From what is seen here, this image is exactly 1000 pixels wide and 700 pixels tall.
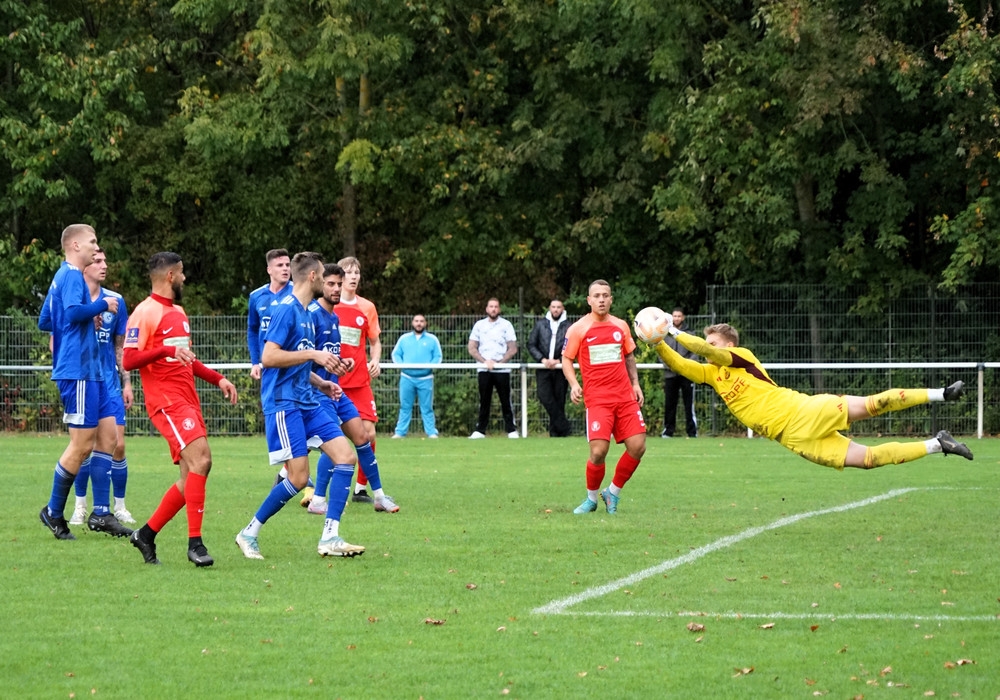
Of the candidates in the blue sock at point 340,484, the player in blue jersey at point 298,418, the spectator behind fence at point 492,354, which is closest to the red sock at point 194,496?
the player in blue jersey at point 298,418

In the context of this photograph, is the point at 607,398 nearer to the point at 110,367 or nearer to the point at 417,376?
the point at 110,367

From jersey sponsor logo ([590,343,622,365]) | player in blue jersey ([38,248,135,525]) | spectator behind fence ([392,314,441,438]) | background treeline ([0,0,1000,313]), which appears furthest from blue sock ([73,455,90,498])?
background treeline ([0,0,1000,313])

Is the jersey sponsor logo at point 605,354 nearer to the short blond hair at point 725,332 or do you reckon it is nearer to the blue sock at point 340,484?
the short blond hair at point 725,332

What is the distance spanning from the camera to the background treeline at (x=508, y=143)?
23422 millimetres

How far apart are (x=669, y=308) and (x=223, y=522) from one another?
59.5 ft

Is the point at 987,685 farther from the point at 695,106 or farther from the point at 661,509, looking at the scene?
the point at 695,106

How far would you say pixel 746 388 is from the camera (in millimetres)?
10414

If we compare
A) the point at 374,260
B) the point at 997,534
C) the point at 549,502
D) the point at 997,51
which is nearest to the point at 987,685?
the point at 997,534

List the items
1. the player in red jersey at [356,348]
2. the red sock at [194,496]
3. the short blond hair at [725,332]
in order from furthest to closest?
the player in red jersey at [356,348] → the short blond hair at [725,332] → the red sock at [194,496]

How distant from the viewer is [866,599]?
7664mm

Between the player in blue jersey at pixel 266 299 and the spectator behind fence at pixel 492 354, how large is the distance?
1013 centimetres

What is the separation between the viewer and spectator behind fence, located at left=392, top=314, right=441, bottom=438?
74.5 ft

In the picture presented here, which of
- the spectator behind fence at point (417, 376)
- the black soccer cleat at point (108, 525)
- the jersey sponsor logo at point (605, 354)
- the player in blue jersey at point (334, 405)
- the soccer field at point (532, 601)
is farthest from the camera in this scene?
the spectator behind fence at point (417, 376)

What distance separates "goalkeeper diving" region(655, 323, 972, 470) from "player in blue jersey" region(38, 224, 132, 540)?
4.04 metres
